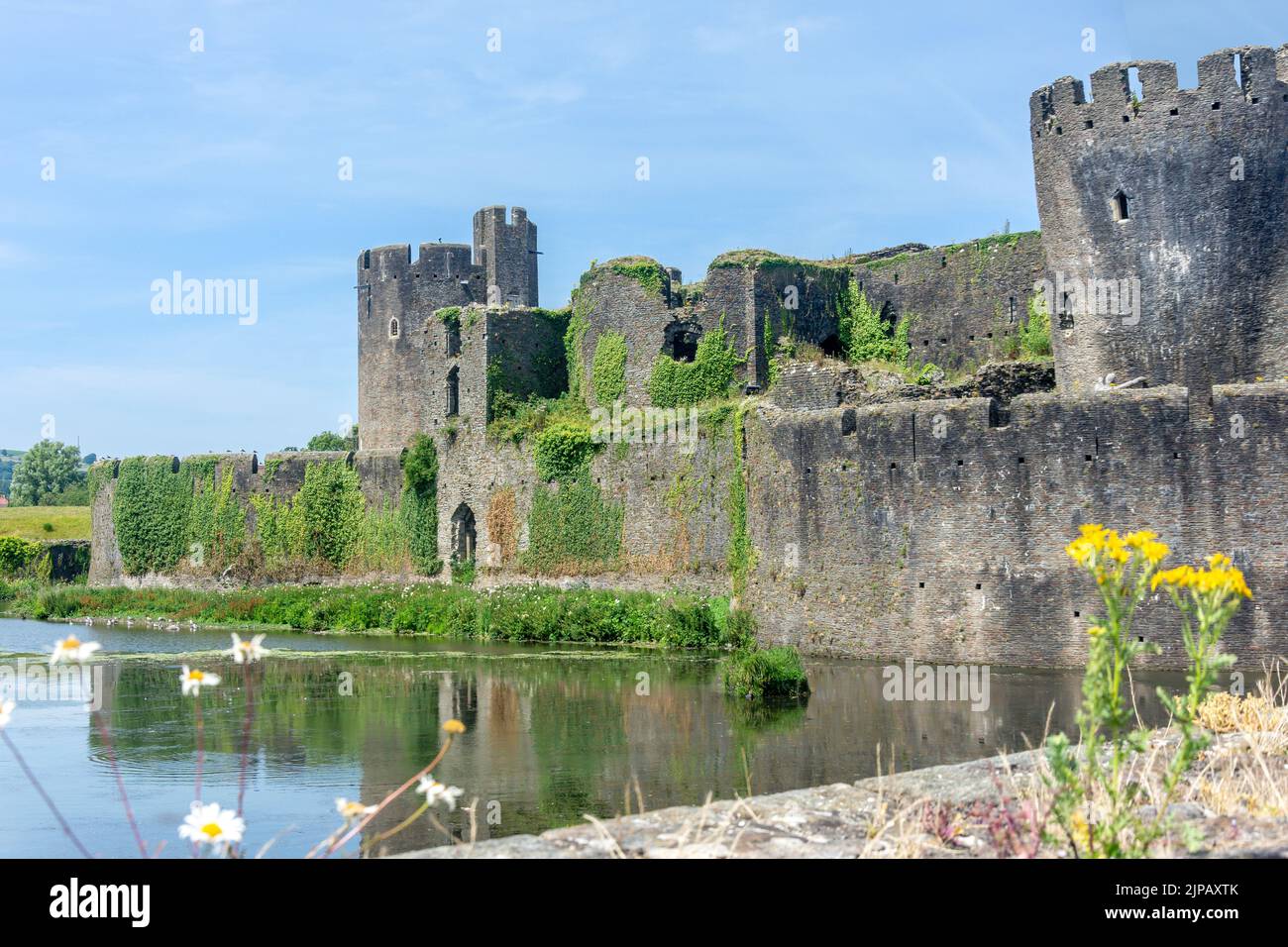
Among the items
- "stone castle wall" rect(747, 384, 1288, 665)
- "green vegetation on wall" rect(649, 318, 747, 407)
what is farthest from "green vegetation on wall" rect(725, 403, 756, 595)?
"green vegetation on wall" rect(649, 318, 747, 407)

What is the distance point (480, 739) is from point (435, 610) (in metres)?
14.9

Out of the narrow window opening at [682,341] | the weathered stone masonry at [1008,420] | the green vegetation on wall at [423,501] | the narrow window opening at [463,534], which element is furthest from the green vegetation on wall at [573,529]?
the green vegetation on wall at [423,501]

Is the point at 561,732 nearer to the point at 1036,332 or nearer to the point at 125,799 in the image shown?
the point at 125,799

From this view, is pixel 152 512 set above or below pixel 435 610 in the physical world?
above

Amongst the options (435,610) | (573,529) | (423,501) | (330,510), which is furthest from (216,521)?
(573,529)

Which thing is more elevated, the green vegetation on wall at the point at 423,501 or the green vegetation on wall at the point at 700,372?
the green vegetation on wall at the point at 700,372

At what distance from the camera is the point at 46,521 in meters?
60.3

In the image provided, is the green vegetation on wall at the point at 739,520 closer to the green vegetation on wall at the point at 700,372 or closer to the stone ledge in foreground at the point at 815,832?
the green vegetation on wall at the point at 700,372

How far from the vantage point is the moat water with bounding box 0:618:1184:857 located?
11.5 metres

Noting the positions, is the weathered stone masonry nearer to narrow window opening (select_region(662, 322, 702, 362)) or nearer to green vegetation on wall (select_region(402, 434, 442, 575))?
narrow window opening (select_region(662, 322, 702, 362))

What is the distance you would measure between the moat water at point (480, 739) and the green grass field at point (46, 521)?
3772 centimetres

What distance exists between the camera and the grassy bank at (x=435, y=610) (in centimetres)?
2488
